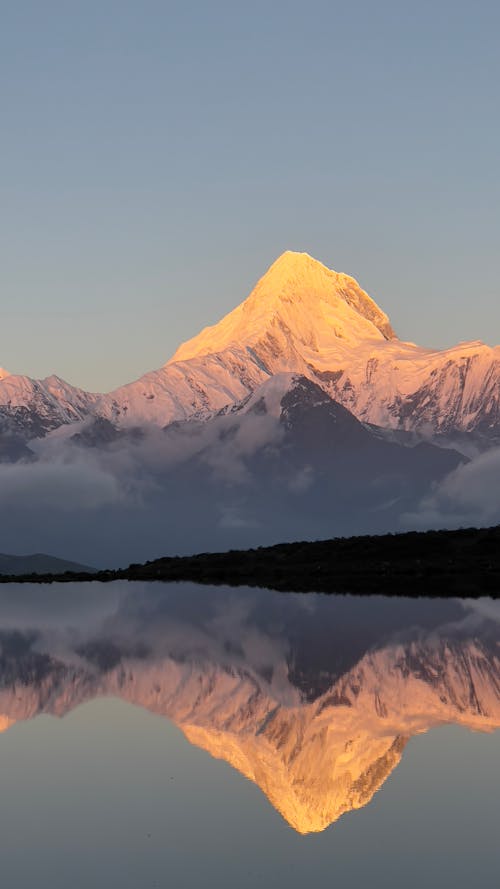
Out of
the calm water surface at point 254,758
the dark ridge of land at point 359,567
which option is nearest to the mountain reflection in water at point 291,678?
the calm water surface at point 254,758

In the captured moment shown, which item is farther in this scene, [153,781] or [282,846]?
[153,781]

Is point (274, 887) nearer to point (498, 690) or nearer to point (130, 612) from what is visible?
point (498, 690)

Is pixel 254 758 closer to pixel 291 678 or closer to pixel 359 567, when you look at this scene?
pixel 291 678

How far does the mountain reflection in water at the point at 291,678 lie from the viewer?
31297mm

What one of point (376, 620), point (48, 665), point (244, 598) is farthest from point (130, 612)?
point (48, 665)

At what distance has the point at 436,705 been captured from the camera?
125 feet

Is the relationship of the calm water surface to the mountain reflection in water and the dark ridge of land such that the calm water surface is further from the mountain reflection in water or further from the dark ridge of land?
the dark ridge of land

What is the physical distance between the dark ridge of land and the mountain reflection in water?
17849mm

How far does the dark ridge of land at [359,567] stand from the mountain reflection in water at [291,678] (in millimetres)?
17849

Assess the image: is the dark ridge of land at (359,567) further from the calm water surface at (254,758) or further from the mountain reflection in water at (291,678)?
the calm water surface at (254,758)

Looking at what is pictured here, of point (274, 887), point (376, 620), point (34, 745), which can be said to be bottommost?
point (274, 887)

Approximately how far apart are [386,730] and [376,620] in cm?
2937

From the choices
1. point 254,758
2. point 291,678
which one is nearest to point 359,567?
point 291,678

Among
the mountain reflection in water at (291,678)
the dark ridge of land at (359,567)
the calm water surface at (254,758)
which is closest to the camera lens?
the calm water surface at (254,758)
